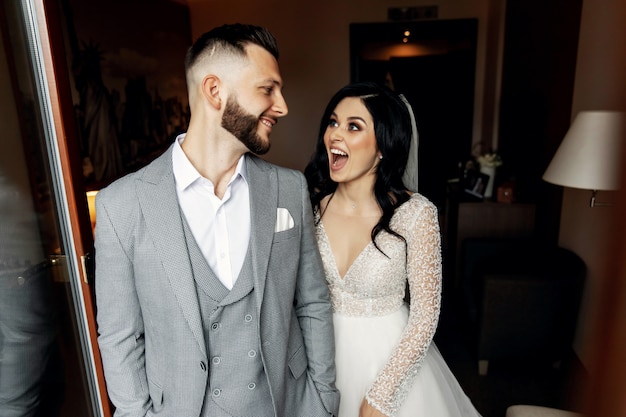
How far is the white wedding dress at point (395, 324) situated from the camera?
1664mm

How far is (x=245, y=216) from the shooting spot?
1.37m

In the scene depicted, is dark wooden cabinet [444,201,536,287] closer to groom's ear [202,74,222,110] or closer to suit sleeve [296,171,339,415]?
suit sleeve [296,171,339,415]

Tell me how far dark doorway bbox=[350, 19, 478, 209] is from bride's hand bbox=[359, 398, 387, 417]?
15.0 ft

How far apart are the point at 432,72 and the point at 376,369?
4947mm

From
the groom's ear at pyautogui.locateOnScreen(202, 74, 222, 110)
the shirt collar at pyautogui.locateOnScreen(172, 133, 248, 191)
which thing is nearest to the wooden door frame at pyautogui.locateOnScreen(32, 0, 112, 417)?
the shirt collar at pyautogui.locateOnScreen(172, 133, 248, 191)

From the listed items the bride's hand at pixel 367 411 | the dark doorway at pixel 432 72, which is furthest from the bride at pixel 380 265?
the dark doorway at pixel 432 72

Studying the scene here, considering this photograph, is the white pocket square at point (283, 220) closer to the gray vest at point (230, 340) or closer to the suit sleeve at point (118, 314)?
the gray vest at point (230, 340)

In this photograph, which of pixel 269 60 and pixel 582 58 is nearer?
pixel 269 60

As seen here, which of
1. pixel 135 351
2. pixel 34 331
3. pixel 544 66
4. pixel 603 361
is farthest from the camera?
pixel 544 66

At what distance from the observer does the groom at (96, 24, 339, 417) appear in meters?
1.21

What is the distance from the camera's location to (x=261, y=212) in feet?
4.40

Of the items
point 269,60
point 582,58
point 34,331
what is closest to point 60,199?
point 34,331

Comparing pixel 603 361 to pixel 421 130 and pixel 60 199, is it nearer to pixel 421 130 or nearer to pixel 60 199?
pixel 60 199

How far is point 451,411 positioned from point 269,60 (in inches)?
57.8
